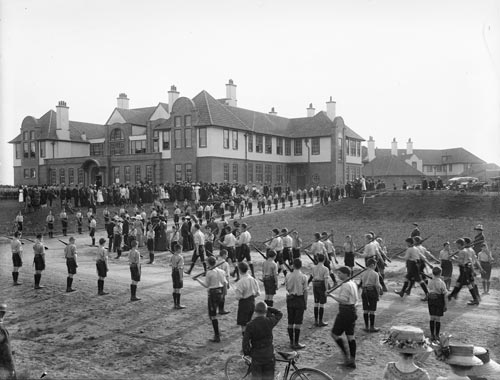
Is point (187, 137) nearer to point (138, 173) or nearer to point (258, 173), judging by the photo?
point (138, 173)

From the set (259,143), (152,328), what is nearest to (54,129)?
(259,143)

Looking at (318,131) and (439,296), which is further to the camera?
(318,131)

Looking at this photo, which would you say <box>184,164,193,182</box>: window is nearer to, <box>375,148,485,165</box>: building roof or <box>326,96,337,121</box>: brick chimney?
<box>326,96,337,121</box>: brick chimney

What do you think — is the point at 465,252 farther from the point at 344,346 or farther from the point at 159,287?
the point at 159,287

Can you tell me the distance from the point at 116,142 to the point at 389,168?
3898 centimetres

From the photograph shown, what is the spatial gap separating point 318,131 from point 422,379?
1949 inches

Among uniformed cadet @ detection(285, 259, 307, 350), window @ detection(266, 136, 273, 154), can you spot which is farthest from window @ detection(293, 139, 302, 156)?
uniformed cadet @ detection(285, 259, 307, 350)


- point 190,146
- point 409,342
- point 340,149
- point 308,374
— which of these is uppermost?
point 340,149

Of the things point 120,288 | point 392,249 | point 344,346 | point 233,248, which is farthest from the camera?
point 392,249

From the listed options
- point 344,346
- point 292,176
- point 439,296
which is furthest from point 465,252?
point 292,176

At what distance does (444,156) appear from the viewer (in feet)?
288

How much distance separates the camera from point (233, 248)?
60.8ft

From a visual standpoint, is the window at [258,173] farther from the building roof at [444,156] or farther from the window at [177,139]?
the building roof at [444,156]

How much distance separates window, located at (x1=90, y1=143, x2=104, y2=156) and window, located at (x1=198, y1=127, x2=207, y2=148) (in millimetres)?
18161
